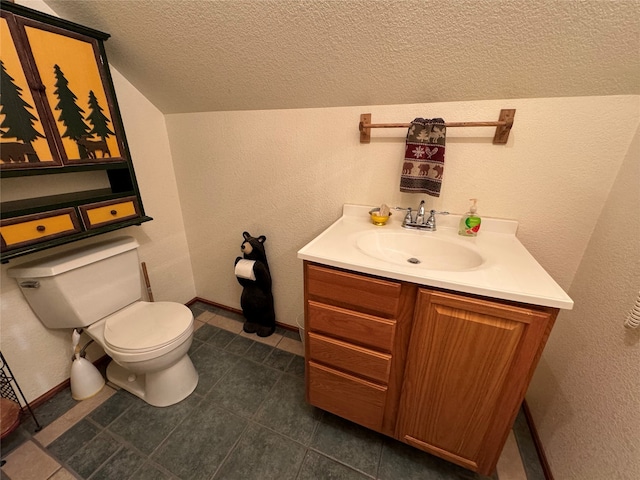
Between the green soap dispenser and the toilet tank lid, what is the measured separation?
171 cm

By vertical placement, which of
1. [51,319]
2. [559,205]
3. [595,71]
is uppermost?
[595,71]

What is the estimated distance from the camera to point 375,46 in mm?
945

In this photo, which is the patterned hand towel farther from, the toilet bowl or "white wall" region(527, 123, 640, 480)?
the toilet bowl

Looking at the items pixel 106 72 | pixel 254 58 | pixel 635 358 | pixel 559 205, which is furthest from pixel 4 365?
pixel 559 205

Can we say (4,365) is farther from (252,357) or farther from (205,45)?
(205,45)

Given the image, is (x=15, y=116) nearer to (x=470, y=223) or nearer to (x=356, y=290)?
(x=356, y=290)

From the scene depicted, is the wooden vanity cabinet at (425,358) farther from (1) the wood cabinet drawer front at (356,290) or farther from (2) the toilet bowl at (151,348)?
(2) the toilet bowl at (151,348)

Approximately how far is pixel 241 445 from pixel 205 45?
1.78 m

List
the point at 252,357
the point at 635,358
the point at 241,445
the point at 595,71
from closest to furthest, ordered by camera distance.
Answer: the point at 635,358 → the point at 595,71 → the point at 241,445 → the point at 252,357

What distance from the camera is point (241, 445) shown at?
1.14m

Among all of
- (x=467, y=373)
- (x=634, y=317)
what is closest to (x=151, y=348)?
(x=467, y=373)

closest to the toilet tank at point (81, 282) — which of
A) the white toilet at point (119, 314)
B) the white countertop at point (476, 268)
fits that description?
the white toilet at point (119, 314)

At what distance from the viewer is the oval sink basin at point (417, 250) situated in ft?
3.49

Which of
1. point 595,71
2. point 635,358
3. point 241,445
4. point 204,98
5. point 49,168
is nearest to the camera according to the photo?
point 635,358
